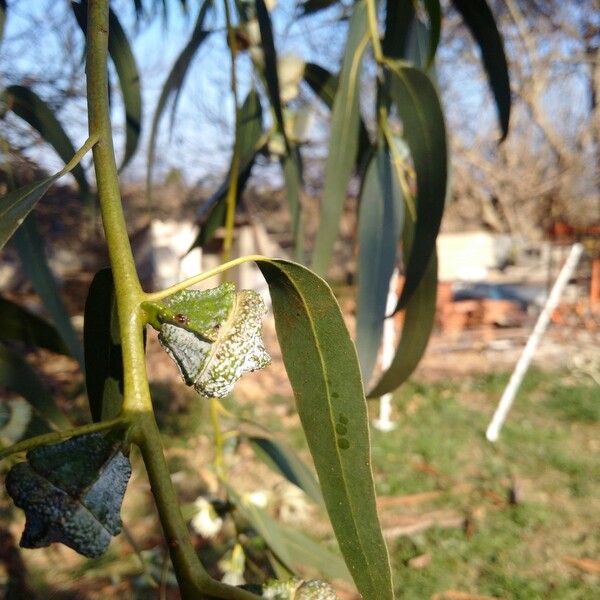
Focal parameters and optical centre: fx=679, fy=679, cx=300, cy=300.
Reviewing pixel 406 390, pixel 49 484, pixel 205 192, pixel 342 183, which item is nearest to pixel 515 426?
pixel 406 390

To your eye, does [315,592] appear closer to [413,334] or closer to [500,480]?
[413,334]

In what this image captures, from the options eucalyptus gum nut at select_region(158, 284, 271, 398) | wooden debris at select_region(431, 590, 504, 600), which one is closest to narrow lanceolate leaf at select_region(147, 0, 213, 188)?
eucalyptus gum nut at select_region(158, 284, 271, 398)

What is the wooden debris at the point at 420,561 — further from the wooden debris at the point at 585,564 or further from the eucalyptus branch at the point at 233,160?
the eucalyptus branch at the point at 233,160

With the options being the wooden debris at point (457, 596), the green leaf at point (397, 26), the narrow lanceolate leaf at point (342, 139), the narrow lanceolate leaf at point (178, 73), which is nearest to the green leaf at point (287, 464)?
the narrow lanceolate leaf at point (342, 139)

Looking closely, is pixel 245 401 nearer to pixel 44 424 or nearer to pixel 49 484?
pixel 44 424

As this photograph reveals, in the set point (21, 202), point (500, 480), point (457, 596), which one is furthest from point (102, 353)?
point (500, 480)

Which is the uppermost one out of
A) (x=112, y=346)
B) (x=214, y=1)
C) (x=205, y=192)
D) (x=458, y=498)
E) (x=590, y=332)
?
(x=214, y=1)
